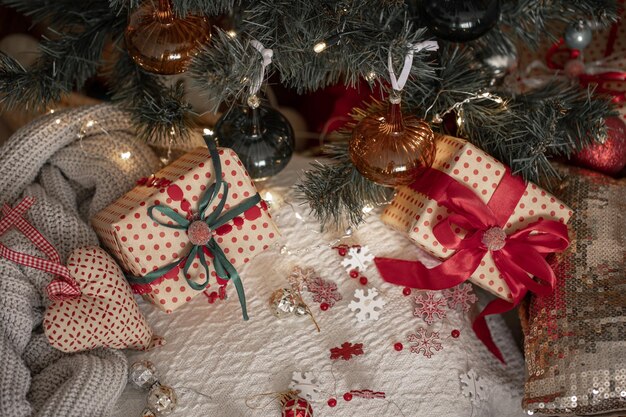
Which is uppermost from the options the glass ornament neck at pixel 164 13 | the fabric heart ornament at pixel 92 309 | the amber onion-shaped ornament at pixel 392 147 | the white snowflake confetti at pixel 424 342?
the glass ornament neck at pixel 164 13

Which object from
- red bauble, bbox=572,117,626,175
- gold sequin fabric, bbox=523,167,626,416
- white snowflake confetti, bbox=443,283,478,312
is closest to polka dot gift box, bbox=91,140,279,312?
white snowflake confetti, bbox=443,283,478,312

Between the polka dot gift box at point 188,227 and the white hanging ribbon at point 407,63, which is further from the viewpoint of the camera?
the polka dot gift box at point 188,227

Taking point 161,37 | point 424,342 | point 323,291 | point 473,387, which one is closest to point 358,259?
point 323,291

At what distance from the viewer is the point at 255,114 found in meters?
1.18

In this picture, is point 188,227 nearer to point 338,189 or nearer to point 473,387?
point 338,189

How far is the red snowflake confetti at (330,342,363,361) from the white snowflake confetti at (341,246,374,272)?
15cm

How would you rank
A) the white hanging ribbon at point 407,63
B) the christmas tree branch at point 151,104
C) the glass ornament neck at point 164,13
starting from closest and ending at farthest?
1. the white hanging ribbon at point 407,63
2. the glass ornament neck at point 164,13
3. the christmas tree branch at point 151,104

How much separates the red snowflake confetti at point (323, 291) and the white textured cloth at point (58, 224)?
0.34 m

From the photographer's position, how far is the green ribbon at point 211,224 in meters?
1.09

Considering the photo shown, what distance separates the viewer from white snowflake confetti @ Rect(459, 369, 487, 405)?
1.12 meters

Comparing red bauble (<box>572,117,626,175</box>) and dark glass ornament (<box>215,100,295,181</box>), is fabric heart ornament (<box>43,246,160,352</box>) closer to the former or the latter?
dark glass ornament (<box>215,100,295,181</box>)

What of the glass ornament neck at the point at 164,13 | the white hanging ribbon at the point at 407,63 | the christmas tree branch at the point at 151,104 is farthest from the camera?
the christmas tree branch at the point at 151,104

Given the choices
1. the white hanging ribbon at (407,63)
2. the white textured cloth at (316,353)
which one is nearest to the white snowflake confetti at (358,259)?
the white textured cloth at (316,353)

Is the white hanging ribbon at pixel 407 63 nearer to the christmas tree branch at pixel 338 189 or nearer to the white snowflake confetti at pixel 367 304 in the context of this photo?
the christmas tree branch at pixel 338 189
